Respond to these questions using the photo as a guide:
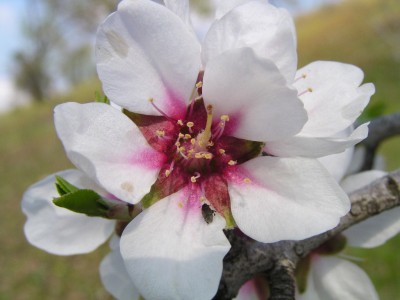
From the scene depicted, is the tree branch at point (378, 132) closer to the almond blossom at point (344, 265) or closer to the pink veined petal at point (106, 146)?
the almond blossom at point (344, 265)

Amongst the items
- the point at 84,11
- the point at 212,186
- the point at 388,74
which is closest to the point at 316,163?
the point at 212,186

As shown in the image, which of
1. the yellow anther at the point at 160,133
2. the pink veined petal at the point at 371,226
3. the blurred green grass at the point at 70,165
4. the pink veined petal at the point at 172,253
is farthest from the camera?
the blurred green grass at the point at 70,165

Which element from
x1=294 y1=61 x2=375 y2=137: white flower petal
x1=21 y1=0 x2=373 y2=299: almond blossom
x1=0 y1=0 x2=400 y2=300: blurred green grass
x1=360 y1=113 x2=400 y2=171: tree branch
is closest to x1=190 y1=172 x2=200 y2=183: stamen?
x1=21 y1=0 x2=373 y2=299: almond blossom

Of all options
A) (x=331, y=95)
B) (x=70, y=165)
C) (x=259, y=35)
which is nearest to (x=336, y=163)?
(x=331, y=95)

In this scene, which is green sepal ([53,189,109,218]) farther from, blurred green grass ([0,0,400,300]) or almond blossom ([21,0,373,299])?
blurred green grass ([0,0,400,300])

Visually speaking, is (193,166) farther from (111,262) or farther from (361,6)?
(361,6)

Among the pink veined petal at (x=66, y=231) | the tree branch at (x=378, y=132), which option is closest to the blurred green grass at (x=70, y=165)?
the tree branch at (x=378, y=132)
